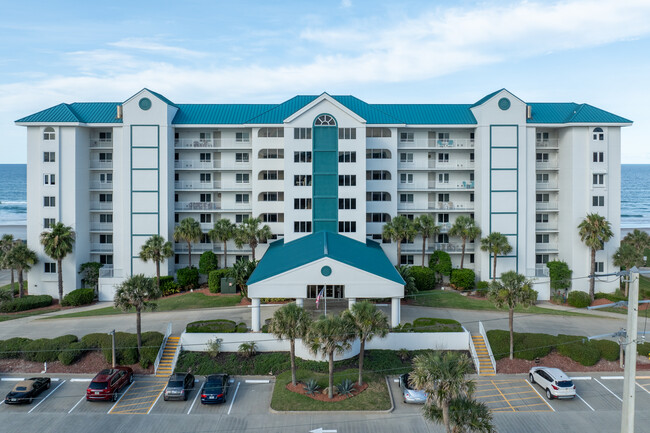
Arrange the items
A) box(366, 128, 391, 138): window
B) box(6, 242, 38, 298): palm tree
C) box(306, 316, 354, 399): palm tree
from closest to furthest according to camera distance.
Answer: box(306, 316, 354, 399): palm tree
box(6, 242, 38, 298): palm tree
box(366, 128, 391, 138): window

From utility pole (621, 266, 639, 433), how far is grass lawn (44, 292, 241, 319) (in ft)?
123

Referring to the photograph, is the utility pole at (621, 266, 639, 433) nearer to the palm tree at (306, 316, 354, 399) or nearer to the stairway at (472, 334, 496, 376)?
the palm tree at (306, 316, 354, 399)

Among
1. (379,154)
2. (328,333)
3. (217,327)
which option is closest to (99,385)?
(217,327)

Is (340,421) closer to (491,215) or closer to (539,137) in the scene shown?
(491,215)

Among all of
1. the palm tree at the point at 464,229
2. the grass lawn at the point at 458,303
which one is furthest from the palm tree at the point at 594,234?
the palm tree at the point at 464,229

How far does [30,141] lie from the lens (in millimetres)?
56125

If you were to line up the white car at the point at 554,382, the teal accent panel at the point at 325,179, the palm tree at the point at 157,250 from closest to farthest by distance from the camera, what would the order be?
the white car at the point at 554,382 → the palm tree at the point at 157,250 → the teal accent panel at the point at 325,179

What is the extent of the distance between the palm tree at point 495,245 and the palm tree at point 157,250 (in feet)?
114

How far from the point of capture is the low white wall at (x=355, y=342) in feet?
123

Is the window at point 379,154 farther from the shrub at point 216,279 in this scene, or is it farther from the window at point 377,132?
the shrub at point 216,279

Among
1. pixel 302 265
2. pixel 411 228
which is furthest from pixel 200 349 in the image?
pixel 411 228

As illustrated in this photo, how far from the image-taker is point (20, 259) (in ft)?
174

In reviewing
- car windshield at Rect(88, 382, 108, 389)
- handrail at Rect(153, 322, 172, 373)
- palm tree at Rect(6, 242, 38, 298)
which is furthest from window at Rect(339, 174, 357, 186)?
palm tree at Rect(6, 242, 38, 298)

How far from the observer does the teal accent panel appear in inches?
2156
